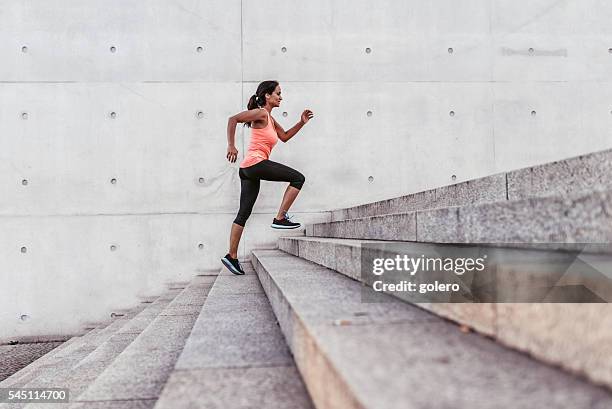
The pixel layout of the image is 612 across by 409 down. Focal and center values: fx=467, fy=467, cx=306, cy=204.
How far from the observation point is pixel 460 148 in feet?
18.3

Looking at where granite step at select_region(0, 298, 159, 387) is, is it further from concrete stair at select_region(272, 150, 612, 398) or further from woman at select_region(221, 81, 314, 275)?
concrete stair at select_region(272, 150, 612, 398)

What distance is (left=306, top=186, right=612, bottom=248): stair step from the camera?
3.33 feet

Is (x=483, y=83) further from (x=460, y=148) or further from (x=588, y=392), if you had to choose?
(x=588, y=392)

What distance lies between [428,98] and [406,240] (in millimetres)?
Result: 3695

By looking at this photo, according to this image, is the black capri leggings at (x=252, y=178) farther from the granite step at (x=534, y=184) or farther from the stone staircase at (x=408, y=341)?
the stone staircase at (x=408, y=341)

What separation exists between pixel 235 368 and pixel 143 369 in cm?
58

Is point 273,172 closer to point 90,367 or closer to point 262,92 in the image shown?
point 262,92

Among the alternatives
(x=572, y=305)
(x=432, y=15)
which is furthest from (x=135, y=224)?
(x=572, y=305)

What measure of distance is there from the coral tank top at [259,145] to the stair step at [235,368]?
67.9 inches

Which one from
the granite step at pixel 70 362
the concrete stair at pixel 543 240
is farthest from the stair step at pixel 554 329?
the granite step at pixel 70 362

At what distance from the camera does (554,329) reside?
0.94 m

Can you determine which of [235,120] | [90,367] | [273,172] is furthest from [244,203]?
[90,367]

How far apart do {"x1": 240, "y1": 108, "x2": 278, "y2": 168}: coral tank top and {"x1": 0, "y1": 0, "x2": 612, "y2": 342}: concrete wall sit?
5.29 ft

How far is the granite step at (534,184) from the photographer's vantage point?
173 cm
